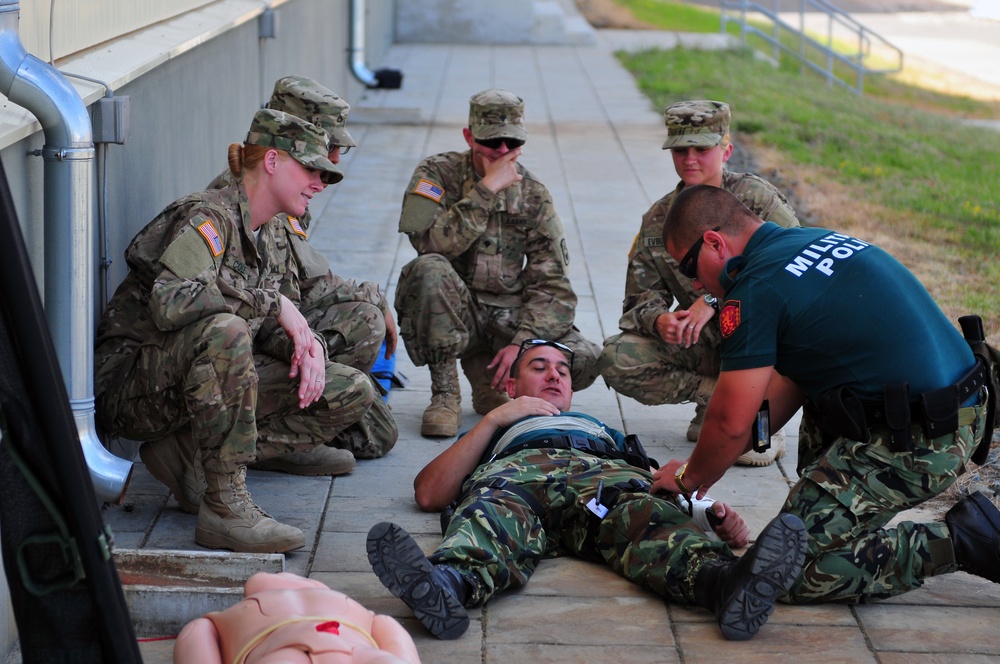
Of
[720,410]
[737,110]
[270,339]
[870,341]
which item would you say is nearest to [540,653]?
[720,410]

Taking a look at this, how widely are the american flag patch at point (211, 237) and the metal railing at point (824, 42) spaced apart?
1875 centimetres

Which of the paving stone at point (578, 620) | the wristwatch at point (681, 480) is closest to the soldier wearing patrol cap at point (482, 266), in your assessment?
the wristwatch at point (681, 480)

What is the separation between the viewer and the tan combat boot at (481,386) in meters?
5.92

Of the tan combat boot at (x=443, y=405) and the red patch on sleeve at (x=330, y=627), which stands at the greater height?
the red patch on sleeve at (x=330, y=627)

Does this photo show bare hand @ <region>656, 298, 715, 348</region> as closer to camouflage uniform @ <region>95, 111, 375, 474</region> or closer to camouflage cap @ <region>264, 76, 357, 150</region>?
camouflage uniform @ <region>95, 111, 375, 474</region>

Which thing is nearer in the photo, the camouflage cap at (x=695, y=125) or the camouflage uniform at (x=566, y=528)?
the camouflage uniform at (x=566, y=528)

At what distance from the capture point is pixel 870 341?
12.4 feet

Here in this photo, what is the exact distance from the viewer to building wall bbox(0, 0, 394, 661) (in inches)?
146

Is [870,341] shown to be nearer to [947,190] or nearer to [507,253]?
[507,253]

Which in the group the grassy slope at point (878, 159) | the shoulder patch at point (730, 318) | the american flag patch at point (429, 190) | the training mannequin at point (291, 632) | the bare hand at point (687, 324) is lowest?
the grassy slope at point (878, 159)

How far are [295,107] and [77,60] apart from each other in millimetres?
1043

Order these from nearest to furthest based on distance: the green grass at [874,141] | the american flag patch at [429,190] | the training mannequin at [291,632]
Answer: the training mannequin at [291,632] < the american flag patch at [429,190] < the green grass at [874,141]

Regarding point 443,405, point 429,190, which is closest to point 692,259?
point 443,405

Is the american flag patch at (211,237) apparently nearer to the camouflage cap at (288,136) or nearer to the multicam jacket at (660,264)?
the camouflage cap at (288,136)
